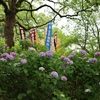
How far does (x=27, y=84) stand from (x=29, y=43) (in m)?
7.55

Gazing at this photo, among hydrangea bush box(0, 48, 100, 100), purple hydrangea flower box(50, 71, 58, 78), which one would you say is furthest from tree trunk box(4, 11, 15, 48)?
purple hydrangea flower box(50, 71, 58, 78)

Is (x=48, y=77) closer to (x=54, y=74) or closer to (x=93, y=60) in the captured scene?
(x=54, y=74)

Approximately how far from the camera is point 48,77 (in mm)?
3369

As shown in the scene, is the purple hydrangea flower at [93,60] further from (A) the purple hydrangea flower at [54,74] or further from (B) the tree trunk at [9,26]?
(B) the tree trunk at [9,26]

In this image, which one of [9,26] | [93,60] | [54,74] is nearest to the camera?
[54,74]

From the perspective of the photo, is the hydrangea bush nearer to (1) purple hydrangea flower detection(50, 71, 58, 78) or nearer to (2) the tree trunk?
(1) purple hydrangea flower detection(50, 71, 58, 78)

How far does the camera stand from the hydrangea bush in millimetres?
3502

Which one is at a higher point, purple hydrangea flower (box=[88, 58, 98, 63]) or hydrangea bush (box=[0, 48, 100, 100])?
purple hydrangea flower (box=[88, 58, 98, 63])

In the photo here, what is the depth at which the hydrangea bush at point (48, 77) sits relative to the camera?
3.50 metres

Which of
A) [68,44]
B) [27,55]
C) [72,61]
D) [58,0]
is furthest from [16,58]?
[68,44]

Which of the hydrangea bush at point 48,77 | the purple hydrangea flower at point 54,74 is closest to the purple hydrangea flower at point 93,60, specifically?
the hydrangea bush at point 48,77

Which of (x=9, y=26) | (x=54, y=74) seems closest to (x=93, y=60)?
(x=54, y=74)

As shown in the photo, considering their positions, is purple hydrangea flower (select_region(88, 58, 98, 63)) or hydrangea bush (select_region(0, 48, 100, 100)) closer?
hydrangea bush (select_region(0, 48, 100, 100))

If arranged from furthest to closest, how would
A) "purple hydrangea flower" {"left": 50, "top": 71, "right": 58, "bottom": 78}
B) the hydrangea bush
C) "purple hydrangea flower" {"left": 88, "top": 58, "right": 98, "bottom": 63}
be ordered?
"purple hydrangea flower" {"left": 88, "top": 58, "right": 98, "bottom": 63} < the hydrangea bush < "purple hydrangea flower" {"left": 50, "top": 71, "right": 58, "bottom": 78}
